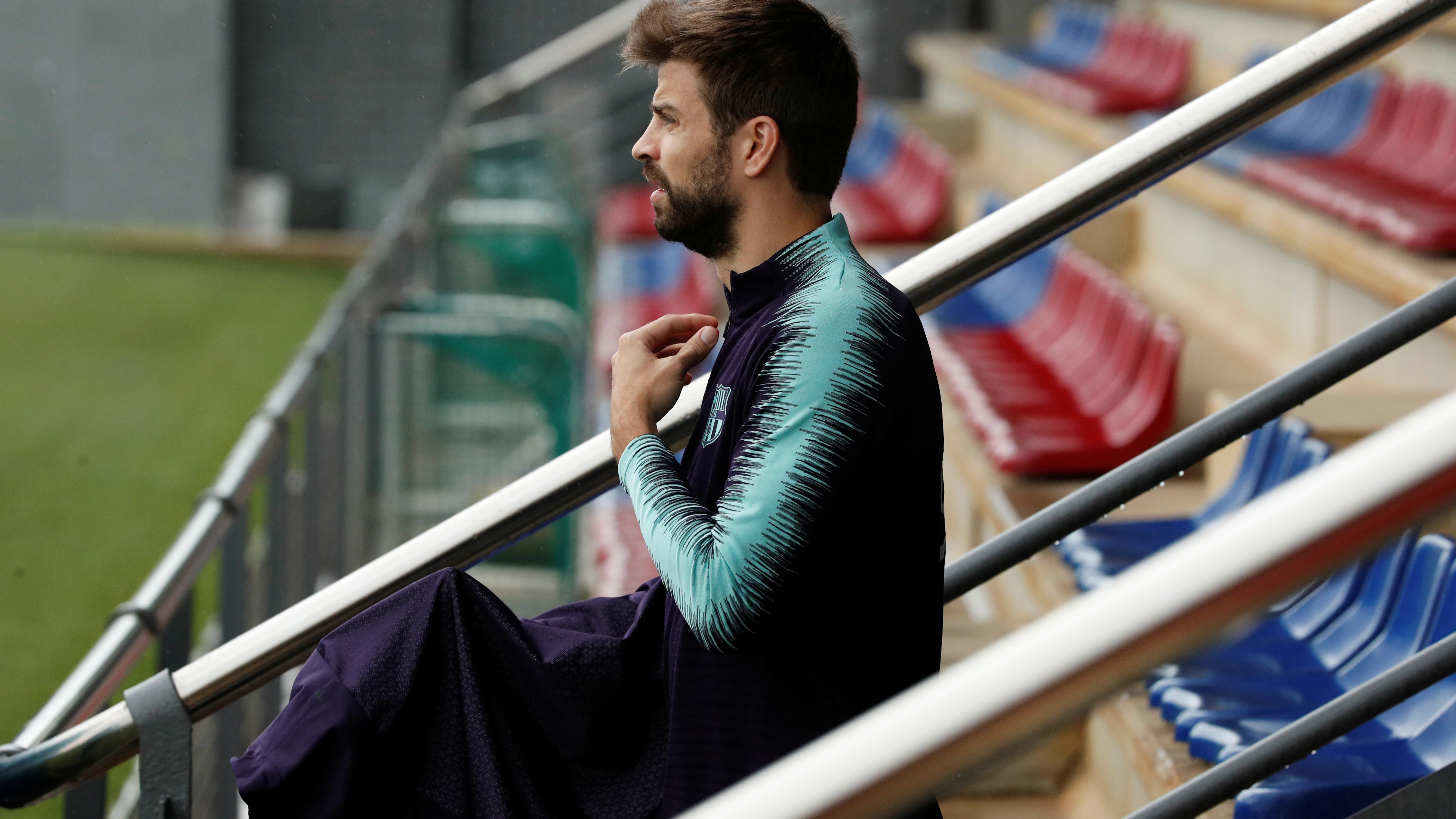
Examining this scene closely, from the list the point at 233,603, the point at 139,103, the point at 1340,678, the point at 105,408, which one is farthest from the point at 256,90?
the point at 1340,678

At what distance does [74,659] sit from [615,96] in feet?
18.1

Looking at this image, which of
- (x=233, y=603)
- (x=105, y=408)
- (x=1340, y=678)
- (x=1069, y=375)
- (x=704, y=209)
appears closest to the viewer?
(x=704, y=209)

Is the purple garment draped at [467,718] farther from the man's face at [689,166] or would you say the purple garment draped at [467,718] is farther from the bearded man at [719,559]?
the man's face at [689,166]

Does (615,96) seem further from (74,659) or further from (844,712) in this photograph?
(844,712)

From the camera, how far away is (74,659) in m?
3.64

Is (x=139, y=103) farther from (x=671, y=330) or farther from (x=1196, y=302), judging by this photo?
(x=671, y=330)

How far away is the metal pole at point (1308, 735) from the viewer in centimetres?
97

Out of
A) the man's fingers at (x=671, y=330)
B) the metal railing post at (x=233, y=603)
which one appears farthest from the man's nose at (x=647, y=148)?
the metal railing post at (x=233, y=603)

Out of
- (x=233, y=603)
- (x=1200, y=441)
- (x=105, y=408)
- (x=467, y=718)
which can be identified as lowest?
(x=105, y=408)

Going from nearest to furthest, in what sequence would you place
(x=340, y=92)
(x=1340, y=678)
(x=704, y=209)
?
(x=704, y=209) < (x=1340, y=678) < (x=340, y=92)

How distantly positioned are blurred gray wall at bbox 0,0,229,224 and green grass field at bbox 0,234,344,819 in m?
0.39

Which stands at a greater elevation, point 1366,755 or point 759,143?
point 759,143

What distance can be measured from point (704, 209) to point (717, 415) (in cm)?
12

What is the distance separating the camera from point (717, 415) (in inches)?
35.8
